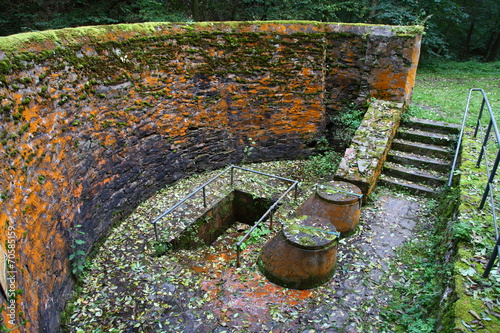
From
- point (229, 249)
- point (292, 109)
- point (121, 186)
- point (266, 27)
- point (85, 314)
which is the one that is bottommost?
point (229, 249)

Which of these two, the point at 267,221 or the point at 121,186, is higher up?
the point at 121,186

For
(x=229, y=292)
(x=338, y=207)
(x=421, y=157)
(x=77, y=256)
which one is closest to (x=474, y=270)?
(x=338, y=207)

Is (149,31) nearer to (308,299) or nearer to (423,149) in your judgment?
(308,299)

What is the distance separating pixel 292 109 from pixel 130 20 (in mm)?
6893

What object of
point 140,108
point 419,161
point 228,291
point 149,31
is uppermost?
point 149,31

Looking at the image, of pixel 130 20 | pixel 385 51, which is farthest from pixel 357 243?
pixel 130 20

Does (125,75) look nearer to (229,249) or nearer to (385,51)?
(229,249)

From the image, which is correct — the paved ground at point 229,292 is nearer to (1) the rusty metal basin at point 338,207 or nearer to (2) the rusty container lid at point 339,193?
(1) the rusty metal basin at point 338,207

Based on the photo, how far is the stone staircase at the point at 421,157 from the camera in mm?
6371

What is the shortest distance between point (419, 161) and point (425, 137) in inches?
31.3

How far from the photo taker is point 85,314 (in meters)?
4.30

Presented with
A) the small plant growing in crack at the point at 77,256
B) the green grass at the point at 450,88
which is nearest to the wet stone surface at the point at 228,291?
the small plant growing in crack at the point at 77,256

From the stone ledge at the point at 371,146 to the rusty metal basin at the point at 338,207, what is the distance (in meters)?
0.60

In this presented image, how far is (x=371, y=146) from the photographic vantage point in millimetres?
6621
